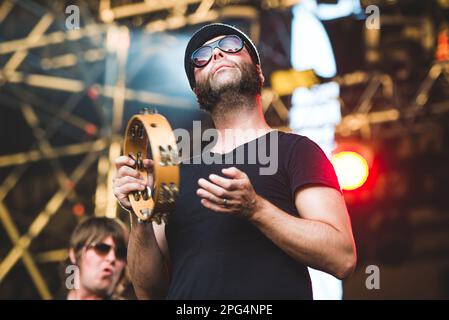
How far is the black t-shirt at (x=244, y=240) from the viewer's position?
2301 millimetres

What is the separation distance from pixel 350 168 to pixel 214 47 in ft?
17.2

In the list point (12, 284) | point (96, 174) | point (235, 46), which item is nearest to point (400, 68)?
point (96, 174)

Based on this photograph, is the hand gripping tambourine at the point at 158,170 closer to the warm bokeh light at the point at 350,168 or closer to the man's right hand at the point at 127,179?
the man's right hand at the point at 127,179

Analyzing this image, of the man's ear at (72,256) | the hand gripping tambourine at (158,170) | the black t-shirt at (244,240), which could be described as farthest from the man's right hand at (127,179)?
the man's ear at (72,256)

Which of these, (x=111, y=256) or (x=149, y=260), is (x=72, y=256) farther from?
(x=149, y=260)

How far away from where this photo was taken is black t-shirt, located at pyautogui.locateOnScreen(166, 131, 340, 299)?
2.30 metres

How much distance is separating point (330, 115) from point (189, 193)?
20.0 feet

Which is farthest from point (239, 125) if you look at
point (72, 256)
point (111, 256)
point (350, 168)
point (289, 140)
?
point (350, 168)

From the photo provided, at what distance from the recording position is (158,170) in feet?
7.25

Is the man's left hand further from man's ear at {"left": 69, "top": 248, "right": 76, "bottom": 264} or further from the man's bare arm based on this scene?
man's ear at {"left": 69, "top": 248, "right": 76, "bottom": 264}

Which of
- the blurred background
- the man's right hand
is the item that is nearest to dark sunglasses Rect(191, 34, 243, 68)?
the man's right hand
